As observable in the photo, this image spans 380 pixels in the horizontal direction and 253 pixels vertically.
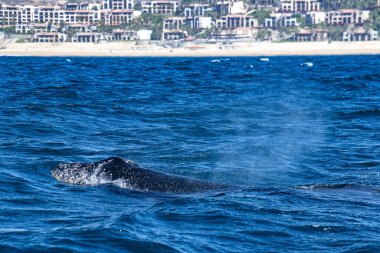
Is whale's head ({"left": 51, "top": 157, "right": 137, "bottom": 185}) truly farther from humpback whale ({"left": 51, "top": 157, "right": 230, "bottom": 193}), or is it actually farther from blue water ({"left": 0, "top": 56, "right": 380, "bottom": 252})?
blue water ({"left": 0, "top": 56, "right": 380, "bottom": 252})

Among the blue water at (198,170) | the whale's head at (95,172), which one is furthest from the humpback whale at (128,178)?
the blue water at (198,170)

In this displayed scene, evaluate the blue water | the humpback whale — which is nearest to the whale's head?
the humpback whale

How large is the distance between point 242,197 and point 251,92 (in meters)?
35.9

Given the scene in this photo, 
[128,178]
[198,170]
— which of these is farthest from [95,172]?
[198,170]

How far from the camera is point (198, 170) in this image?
23625 mm

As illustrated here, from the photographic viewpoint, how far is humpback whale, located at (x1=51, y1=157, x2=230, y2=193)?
64.3 ft

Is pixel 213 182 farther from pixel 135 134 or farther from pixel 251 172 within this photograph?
pixel 135 134

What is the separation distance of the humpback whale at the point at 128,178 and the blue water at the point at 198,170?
0.48 meters

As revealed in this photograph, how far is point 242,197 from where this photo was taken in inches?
732

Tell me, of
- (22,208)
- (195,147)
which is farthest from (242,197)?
(195,147)

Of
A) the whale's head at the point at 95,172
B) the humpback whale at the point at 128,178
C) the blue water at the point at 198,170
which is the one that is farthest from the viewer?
the whale's head at the point at 95,172

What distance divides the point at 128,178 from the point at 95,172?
107 centimetres

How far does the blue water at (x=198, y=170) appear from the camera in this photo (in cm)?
1513

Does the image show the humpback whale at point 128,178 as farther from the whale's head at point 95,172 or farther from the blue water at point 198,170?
the blue water at point 198,170
